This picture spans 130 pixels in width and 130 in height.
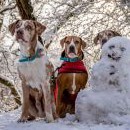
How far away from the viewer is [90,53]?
1301cm

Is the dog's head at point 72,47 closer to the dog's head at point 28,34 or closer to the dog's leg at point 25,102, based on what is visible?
the dog's head at point 28,34

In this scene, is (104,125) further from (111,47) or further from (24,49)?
(24,49)

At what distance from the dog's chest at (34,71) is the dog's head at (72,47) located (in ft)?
4.40

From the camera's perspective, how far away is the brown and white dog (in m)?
6.49

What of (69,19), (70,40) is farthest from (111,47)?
(69,19)

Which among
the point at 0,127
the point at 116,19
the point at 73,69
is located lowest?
the point at 0,127

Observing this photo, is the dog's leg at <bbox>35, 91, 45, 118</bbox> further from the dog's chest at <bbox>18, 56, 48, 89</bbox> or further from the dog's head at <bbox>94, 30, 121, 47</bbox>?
the dog's head at <bbox>94, 30, 121, 47</bbox>

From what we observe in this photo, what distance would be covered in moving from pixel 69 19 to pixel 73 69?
5607 millimetres

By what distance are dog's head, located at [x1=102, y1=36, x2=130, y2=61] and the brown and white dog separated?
1.13 metres

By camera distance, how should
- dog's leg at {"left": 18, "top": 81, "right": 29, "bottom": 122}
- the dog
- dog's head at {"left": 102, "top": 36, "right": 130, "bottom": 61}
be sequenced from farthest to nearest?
the dog < dog's leg at {"left": 18, "top": 81, "right": 29, "bottom": 122} < dog's head at {"left": 102, "top": 36, "right": 130, "bottom": 61}

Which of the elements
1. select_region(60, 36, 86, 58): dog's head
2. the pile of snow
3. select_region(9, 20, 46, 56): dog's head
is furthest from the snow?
select_region(60, 36, 86, 58): dog's head

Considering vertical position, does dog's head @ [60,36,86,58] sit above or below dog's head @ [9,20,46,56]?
below

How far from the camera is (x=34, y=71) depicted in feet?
21.2

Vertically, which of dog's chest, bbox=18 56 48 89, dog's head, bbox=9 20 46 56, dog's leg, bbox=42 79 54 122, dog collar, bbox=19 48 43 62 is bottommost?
dog's leg, bbox=42 79 54 122
